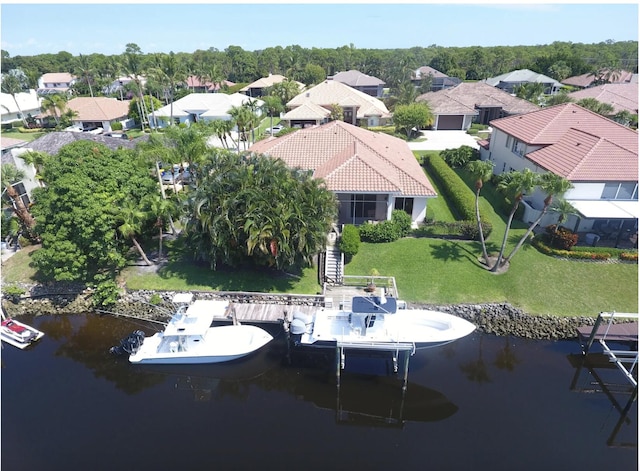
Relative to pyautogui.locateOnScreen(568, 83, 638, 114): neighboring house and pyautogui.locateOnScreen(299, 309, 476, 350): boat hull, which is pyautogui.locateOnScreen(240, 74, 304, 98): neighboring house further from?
pyautogui.locateOnScreen(299, 309, 476, 350): boat hull

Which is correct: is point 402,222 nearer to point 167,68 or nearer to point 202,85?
point 167,68

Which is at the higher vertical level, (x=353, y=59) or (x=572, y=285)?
(x=353, y=59)

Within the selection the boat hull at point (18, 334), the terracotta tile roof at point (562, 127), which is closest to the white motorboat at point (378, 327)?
the boat hull at point (18, 334)

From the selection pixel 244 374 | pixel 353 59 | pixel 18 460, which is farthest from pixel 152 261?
pixel 353 59

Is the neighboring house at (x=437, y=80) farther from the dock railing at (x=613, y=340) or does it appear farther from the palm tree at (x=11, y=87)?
the dock railing at (x=613, y=340)

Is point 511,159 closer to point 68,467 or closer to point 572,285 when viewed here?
point 572,285
